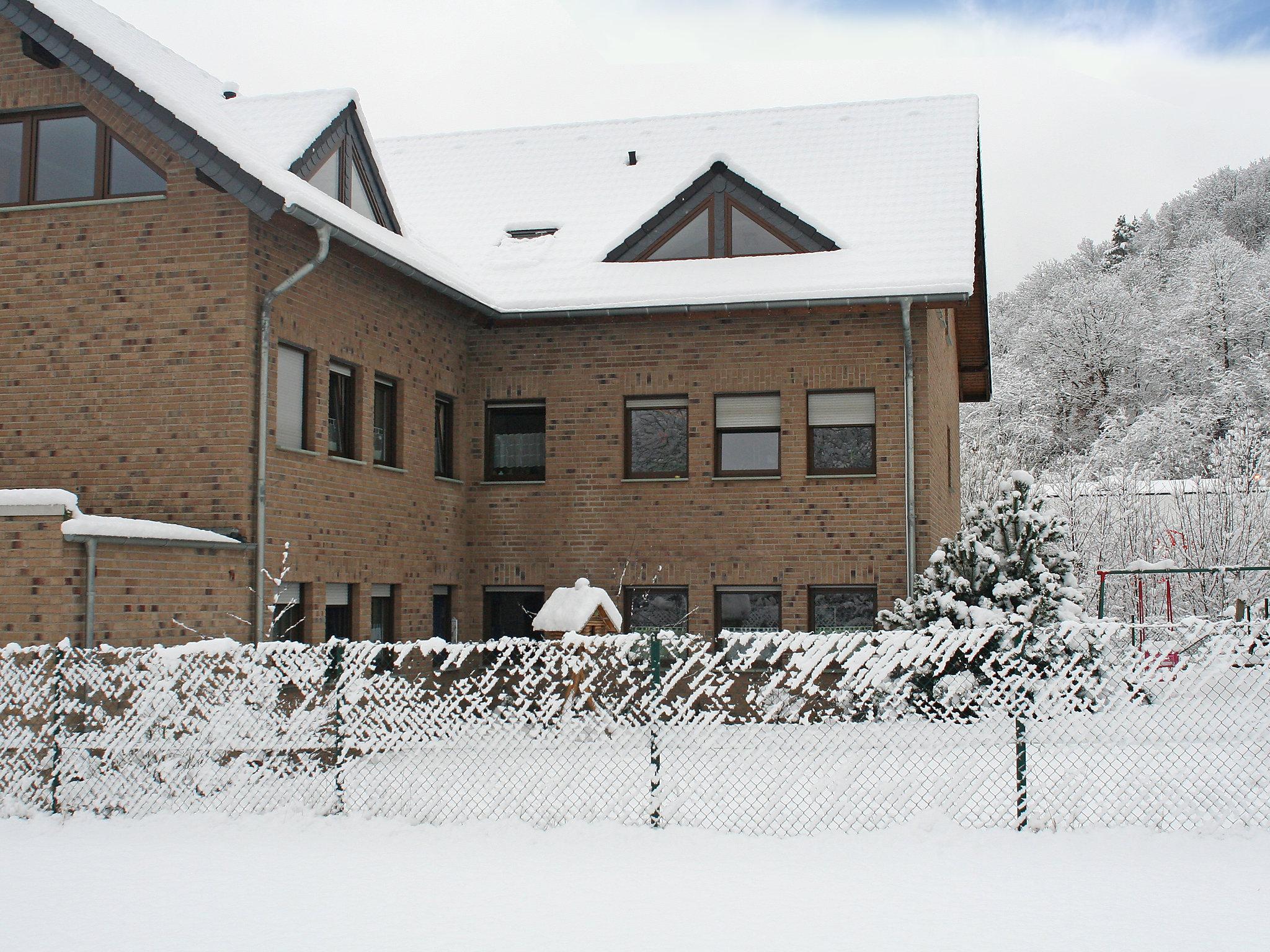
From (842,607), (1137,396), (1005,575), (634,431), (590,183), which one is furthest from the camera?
(1137,396)

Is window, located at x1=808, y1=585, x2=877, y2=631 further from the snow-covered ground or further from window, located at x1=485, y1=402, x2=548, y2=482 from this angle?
the snow-covered ground

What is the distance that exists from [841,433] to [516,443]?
431 centimetres

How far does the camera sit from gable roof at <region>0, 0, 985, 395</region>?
12.5 metres

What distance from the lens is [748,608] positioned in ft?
54.4

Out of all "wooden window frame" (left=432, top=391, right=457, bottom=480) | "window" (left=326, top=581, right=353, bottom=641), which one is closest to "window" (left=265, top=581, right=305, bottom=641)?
"window" (left=326, top=581, right=353, bottom=641)

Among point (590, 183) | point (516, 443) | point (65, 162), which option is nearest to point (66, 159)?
point (65, 162)

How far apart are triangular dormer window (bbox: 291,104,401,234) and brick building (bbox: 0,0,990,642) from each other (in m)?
0.04

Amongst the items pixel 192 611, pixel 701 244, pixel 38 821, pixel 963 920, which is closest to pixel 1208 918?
pixel 963 920

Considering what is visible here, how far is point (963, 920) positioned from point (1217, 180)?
6639 cm

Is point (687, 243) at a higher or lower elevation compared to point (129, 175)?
higher

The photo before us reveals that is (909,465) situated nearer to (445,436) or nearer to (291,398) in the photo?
(445,436)

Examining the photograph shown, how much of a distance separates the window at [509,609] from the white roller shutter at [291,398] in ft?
14.7

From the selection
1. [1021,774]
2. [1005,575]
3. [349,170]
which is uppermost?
[349,170]

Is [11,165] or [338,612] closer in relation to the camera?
[11,165]
